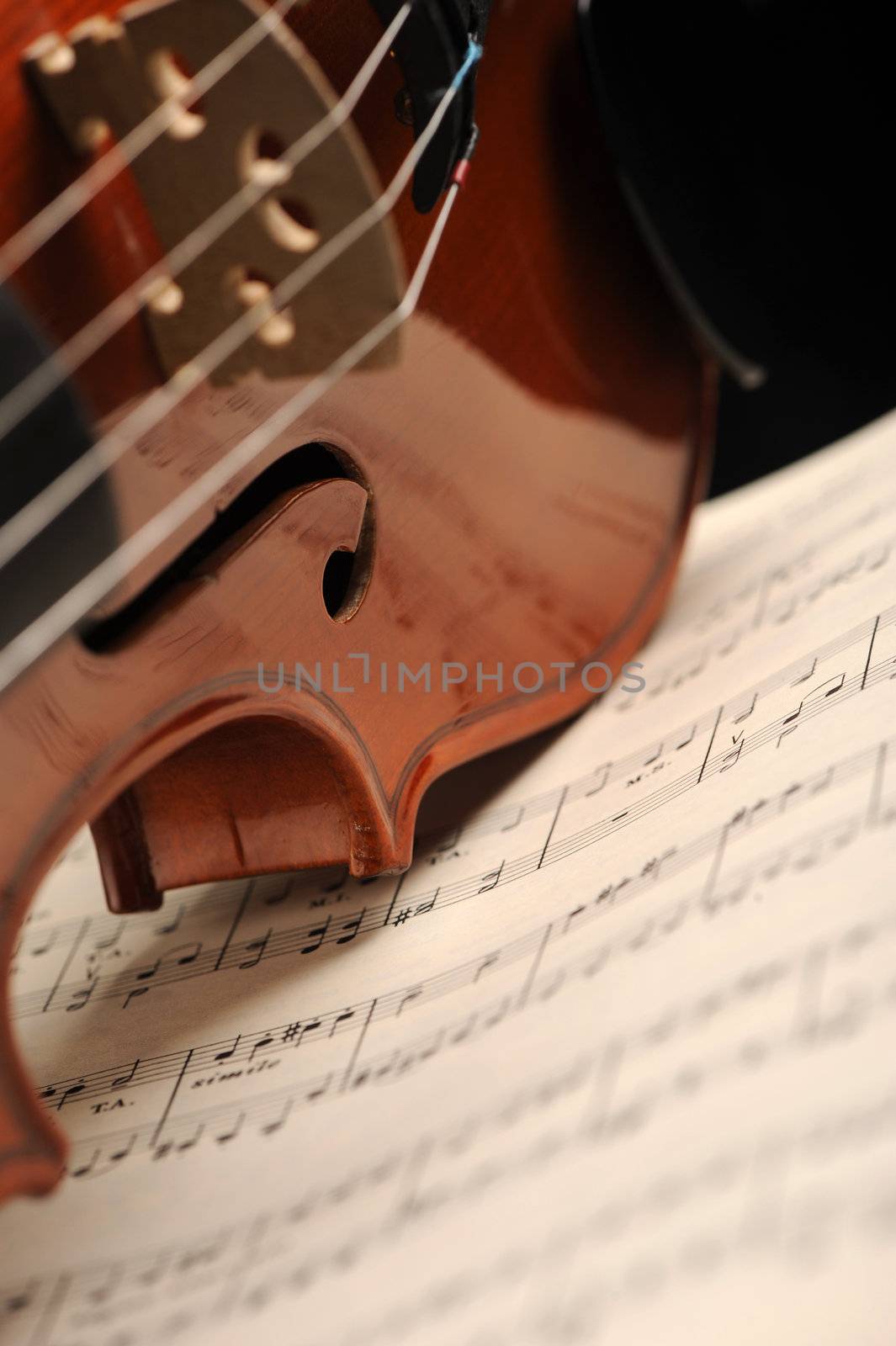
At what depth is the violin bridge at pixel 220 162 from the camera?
580 mm

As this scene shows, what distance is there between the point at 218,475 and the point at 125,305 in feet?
0.31

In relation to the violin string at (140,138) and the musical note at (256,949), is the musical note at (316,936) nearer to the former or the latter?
the musical note at (256,949)

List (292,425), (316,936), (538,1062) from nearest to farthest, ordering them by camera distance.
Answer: (538,1062)
(292,425)
(316,936)

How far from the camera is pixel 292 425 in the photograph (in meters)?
0.70

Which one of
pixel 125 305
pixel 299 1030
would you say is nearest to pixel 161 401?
pixel 125 305

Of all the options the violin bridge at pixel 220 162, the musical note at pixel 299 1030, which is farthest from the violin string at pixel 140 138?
the musical note at pixel 299 1030

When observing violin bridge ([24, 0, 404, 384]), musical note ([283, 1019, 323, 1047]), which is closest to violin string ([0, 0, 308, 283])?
violin bridge ([24, 0, 404, 384])

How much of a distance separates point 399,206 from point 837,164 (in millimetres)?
953

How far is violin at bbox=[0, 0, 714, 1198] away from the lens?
57cm

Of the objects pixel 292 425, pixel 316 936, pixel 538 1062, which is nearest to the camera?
pixel 538 1062

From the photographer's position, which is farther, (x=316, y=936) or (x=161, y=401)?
(x=316, y=936)

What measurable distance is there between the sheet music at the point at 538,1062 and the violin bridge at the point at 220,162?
0.34 m

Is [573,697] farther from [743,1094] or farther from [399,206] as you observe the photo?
[743,1094]

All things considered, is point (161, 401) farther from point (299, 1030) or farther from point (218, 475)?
point (299, 1030)
